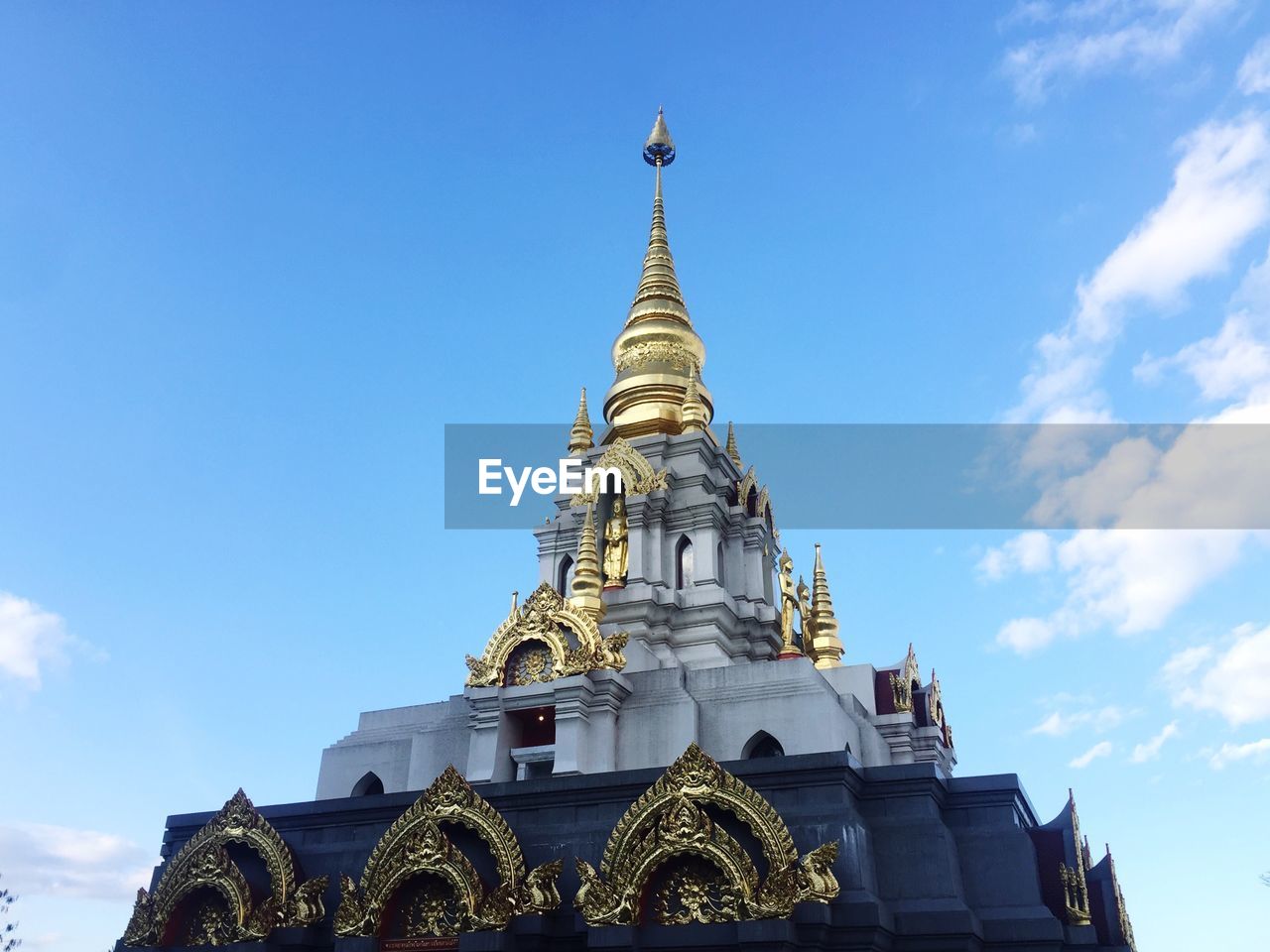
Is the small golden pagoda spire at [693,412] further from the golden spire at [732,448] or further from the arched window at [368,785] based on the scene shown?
the arched window at [368,785]

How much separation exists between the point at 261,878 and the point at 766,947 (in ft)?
29.4

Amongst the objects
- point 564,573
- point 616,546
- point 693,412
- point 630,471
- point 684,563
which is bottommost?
point 684,563

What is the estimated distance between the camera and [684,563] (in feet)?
94.4

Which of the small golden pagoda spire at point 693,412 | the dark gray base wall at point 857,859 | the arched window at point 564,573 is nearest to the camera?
the dark gray base wall at point 857,859

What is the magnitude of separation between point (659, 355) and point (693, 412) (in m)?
2.97

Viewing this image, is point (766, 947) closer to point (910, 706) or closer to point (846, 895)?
point (846, 895)

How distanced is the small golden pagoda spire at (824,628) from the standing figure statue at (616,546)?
5489 mm

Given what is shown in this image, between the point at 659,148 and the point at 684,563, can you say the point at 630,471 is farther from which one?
the point at 659,148

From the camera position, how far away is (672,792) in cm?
1561

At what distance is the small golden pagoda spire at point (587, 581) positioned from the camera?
25688mm

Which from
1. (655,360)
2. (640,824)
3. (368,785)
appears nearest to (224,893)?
(368,785)

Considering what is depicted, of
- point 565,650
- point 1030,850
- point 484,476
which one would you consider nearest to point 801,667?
point 565,650

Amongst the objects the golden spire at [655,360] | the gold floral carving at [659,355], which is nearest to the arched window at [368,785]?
the golden spire at [655,360]

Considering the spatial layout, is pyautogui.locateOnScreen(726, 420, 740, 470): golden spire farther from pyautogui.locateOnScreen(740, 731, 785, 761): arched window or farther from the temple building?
pyautogui.locateOnScreen(740, 731, 785, 761): arched window
